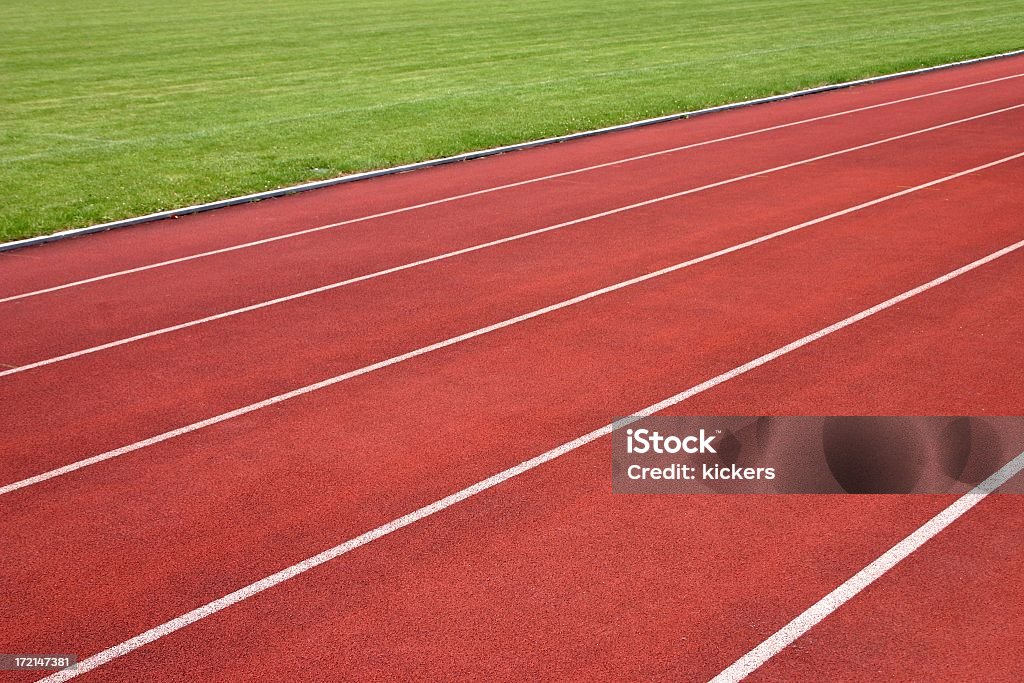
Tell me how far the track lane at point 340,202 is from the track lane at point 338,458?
4961mm

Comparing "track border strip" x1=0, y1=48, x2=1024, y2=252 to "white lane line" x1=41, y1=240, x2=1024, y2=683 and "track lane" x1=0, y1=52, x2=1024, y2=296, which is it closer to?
"track lane" x1=0, y1=52, x2=1024, y2=296

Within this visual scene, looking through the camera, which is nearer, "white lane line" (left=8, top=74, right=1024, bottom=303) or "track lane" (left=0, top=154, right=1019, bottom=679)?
"track lane" (left=0, top=154, right=1019, bottom=679)

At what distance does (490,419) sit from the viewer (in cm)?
786

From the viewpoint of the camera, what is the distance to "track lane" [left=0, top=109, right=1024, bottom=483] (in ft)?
26.8

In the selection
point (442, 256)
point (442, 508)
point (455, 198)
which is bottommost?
point (442, 508)

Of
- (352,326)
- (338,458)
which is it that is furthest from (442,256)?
(338,458)

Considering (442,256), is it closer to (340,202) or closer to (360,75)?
(340,202)

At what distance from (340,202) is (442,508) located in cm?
879

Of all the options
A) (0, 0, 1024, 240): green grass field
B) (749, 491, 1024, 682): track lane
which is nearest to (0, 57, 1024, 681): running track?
(749, 491, 1024, 682): track lane

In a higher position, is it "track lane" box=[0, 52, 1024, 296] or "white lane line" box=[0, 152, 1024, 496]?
"track lane" box=[0, 52, 1024, 296]

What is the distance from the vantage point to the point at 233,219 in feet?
46.5

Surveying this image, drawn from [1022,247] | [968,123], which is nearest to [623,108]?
[968,123]

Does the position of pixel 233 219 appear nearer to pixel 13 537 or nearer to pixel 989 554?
pixel 13 537

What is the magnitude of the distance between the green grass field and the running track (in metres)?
2.81
